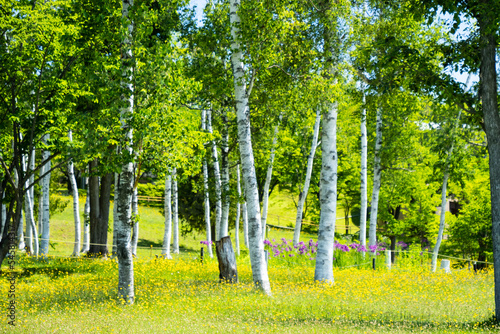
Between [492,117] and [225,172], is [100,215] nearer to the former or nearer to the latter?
[225,172]

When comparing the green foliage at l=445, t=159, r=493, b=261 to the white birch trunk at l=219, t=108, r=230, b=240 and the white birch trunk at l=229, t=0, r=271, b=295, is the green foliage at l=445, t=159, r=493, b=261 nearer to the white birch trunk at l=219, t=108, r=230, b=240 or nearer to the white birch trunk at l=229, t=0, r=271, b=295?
the white birch trunk at l=219, t=108, r=230, b=240

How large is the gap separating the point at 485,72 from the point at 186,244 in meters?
30.6

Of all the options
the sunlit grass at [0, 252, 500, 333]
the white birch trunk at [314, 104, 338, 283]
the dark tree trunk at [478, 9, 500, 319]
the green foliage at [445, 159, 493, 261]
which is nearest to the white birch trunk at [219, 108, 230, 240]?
the sunlit grass at [0, 252, 500, 333]

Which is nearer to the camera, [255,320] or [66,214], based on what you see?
[255,320]

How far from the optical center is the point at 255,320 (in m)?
8.17

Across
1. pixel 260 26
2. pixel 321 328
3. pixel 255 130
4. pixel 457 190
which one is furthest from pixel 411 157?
pixel 321 328

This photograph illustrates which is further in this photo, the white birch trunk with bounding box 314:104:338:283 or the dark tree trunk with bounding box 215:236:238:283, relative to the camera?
the dark tree trunk with bounding box 215:236:238:283

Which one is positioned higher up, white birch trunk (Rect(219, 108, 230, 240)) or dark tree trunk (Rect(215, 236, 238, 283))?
white birch trunk (Rect(219, 108, 230, 240))

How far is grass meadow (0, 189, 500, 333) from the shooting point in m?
7.55

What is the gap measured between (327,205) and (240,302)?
4120 millimetres

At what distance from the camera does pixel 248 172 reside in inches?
438

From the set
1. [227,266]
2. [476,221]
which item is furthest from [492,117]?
[476,221]

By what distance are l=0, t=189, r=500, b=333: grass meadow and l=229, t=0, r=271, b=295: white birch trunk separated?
1.96 ft

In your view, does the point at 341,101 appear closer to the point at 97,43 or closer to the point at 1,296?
A: the point at 97,43
